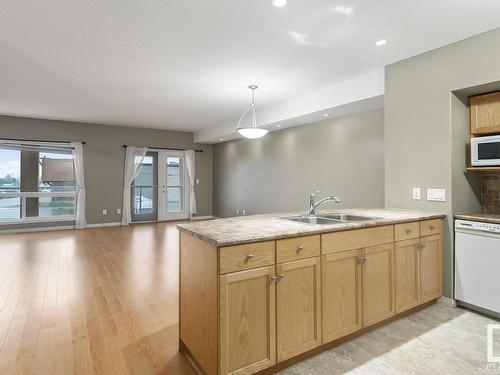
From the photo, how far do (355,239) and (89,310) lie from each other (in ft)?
8.27

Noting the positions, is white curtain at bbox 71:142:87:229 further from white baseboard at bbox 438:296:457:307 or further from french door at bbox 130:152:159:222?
white baseboard at bbox 438:296:457:307

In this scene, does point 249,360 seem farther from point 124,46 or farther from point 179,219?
point 179,219

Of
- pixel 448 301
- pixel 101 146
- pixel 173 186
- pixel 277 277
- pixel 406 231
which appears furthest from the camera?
pixel 173 186

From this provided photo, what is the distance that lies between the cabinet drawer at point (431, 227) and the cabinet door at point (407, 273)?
0.13 m

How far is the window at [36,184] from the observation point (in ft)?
22.8

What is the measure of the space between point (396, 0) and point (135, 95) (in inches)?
162

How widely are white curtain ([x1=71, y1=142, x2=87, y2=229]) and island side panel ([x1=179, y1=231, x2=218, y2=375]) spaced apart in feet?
21.8

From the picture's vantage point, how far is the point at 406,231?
2.65 m

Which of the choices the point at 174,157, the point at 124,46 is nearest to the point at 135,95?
the point at 124,46

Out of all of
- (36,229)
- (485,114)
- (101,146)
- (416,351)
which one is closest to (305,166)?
(485,114)

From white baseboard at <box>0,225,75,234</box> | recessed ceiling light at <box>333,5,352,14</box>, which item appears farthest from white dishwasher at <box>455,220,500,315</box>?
white baseboard at <box>0,225,75,234</box>

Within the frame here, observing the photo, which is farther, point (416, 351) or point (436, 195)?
point (436, 195)

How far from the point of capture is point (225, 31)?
2893mm

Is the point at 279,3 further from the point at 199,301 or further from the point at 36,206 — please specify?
the point at 36,206
